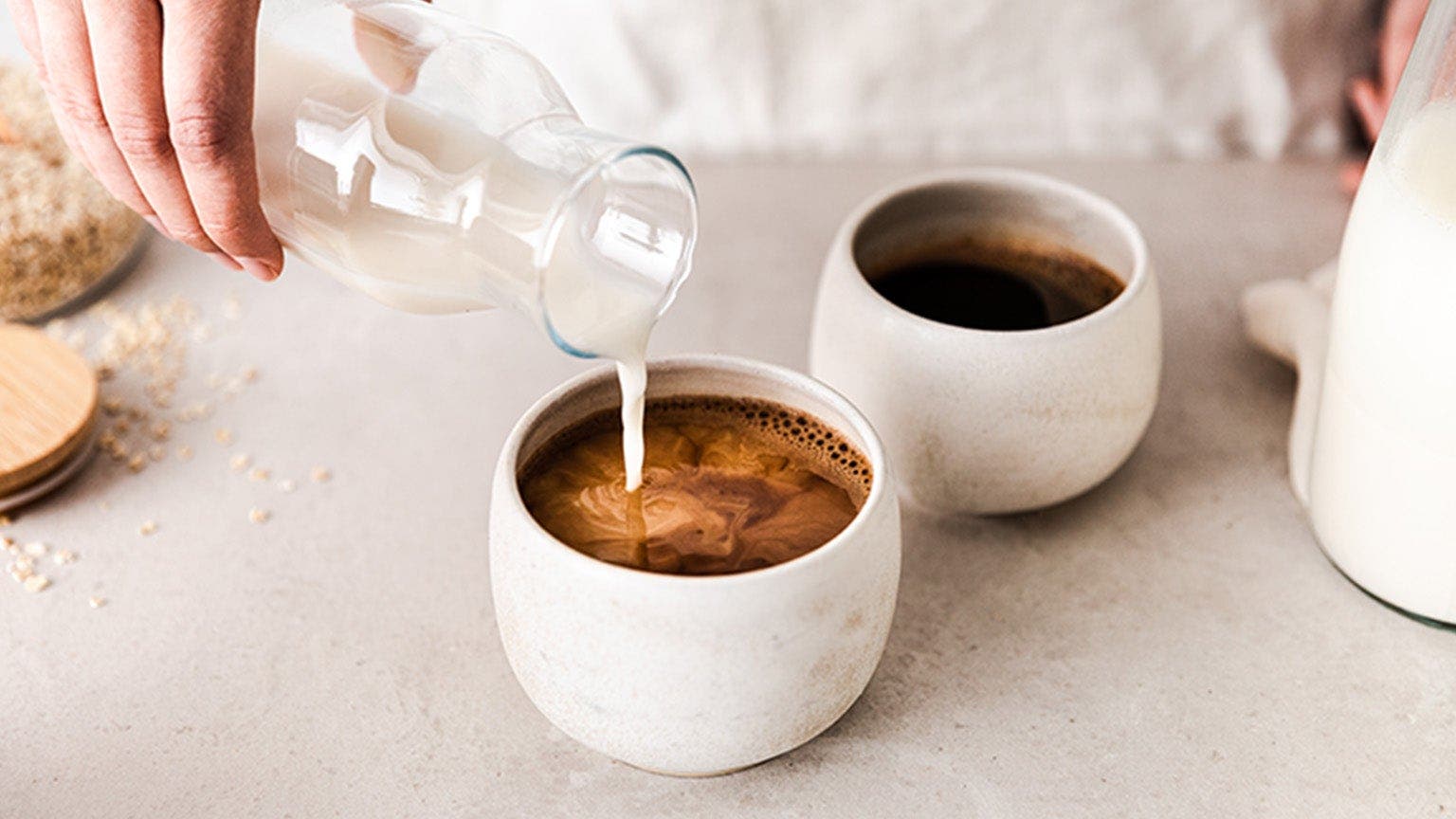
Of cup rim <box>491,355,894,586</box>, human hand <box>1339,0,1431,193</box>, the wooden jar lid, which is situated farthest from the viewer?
human hand <box>1339,0,1431,193</box>

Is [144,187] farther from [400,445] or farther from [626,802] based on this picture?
[626,802]

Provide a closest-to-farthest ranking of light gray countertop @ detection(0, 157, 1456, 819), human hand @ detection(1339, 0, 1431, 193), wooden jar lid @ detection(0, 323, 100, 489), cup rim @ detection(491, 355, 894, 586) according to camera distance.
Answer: cup rim @ detection(491, 355, 894, 586) < light gray countertop @ detection(0, 157, 1456, 819) < wooden jar lid @ detection(0, 323, 100, 489) < human hand @ detection(1339, 0, 1431, 193)

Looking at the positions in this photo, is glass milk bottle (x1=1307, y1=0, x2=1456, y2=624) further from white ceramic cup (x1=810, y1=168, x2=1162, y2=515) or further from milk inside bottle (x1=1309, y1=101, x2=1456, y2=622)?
white ceramic cup (x1=810, y1=168, x2=1162, y2=515)

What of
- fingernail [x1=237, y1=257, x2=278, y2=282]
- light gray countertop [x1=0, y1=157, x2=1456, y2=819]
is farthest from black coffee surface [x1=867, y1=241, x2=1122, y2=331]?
fingernail [x1=237, y1=257, x2=278, y2=282]

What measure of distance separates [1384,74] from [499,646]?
83cm

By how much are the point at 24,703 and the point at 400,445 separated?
256 mm

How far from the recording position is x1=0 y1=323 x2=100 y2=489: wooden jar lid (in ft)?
2.73

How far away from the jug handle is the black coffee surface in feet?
0.44

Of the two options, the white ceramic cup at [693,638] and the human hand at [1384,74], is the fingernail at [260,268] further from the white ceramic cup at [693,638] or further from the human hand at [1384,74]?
the human hand at [1384,74]

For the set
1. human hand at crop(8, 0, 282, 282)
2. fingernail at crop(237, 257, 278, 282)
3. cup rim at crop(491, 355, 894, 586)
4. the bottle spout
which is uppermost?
human hand at crop(8, 0, 282, 282)

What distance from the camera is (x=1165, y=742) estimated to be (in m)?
0.71

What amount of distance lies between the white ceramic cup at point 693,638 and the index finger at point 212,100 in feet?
0.56

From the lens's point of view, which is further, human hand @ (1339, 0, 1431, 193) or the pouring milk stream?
human hand @ (1339, 0, 1431, 193)

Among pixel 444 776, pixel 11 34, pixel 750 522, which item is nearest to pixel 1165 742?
pixel 750 522
